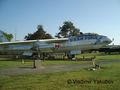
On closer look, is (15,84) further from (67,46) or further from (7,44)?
(7,44)

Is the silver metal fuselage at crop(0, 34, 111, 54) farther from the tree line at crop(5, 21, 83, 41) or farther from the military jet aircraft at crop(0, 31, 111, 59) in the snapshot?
the tree line at crop(5, 21, 83, 41)

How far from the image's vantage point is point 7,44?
4978 centimetres

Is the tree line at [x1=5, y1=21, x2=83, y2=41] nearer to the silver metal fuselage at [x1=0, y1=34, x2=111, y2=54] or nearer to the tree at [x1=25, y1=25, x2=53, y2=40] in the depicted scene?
the tree at [x1=25, y1=25, x2=53, y2=40]

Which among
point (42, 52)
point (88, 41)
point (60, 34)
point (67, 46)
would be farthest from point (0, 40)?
point (60, 34)

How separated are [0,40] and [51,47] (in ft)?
57.3

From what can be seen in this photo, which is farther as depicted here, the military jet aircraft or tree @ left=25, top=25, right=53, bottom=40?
tree @ left=25, top=25, right=53, bottom=40

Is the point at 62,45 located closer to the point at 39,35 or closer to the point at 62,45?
the point at 62,45

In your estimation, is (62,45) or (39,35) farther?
(39,35)

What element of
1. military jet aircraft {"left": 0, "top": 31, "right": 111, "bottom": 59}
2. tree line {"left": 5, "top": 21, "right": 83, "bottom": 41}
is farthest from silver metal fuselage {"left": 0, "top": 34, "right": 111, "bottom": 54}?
tree line {"left": 5, "top": 21, "right": 83, "bottom": 41}

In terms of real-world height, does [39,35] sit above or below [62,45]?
above

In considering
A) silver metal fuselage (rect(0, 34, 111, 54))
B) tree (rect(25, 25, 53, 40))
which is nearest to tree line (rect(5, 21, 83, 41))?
tree (rect(25, 25, 53, 40))

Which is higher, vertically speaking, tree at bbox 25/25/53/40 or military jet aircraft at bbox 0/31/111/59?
tree at bbox 25/25/53/40

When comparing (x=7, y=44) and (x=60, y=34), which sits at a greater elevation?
(x=60, y=34)

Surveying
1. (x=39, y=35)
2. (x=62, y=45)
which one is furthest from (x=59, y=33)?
(x=62, y=45)
